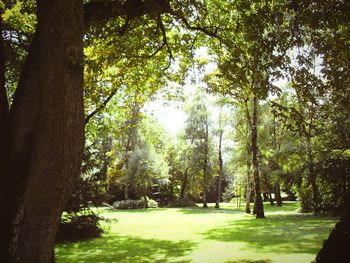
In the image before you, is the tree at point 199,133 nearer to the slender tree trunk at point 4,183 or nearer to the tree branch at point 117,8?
the tree branch at point 117,8

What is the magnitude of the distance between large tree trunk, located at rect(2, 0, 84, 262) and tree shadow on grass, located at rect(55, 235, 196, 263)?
7.92 m

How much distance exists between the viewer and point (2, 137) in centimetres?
475

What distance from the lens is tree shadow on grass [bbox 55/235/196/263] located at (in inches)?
484

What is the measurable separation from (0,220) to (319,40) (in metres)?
8.19

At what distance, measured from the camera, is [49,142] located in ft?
14.6

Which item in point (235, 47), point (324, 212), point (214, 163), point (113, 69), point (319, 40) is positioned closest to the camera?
point (319, 40)

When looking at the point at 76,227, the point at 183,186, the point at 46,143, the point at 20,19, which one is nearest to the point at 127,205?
the point at 183,186

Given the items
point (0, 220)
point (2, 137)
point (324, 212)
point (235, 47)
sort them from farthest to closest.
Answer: point (324, 212), point (235, 47), point (2, 137), point (0, 220)

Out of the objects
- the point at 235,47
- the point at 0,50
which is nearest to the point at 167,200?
the point at 235,47

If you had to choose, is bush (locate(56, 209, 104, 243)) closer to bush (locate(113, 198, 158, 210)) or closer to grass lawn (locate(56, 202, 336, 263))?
grass lawn (locate(56, 202, 336, 263))

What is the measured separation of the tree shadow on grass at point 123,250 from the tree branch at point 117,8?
824 cm

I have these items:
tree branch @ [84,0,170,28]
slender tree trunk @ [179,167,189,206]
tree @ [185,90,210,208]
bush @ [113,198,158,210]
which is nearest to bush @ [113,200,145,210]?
bush @ [113,198,158,210]

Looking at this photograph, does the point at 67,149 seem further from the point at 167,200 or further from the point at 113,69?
the point at 167,200

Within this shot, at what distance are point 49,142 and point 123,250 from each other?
1059 centimetres
